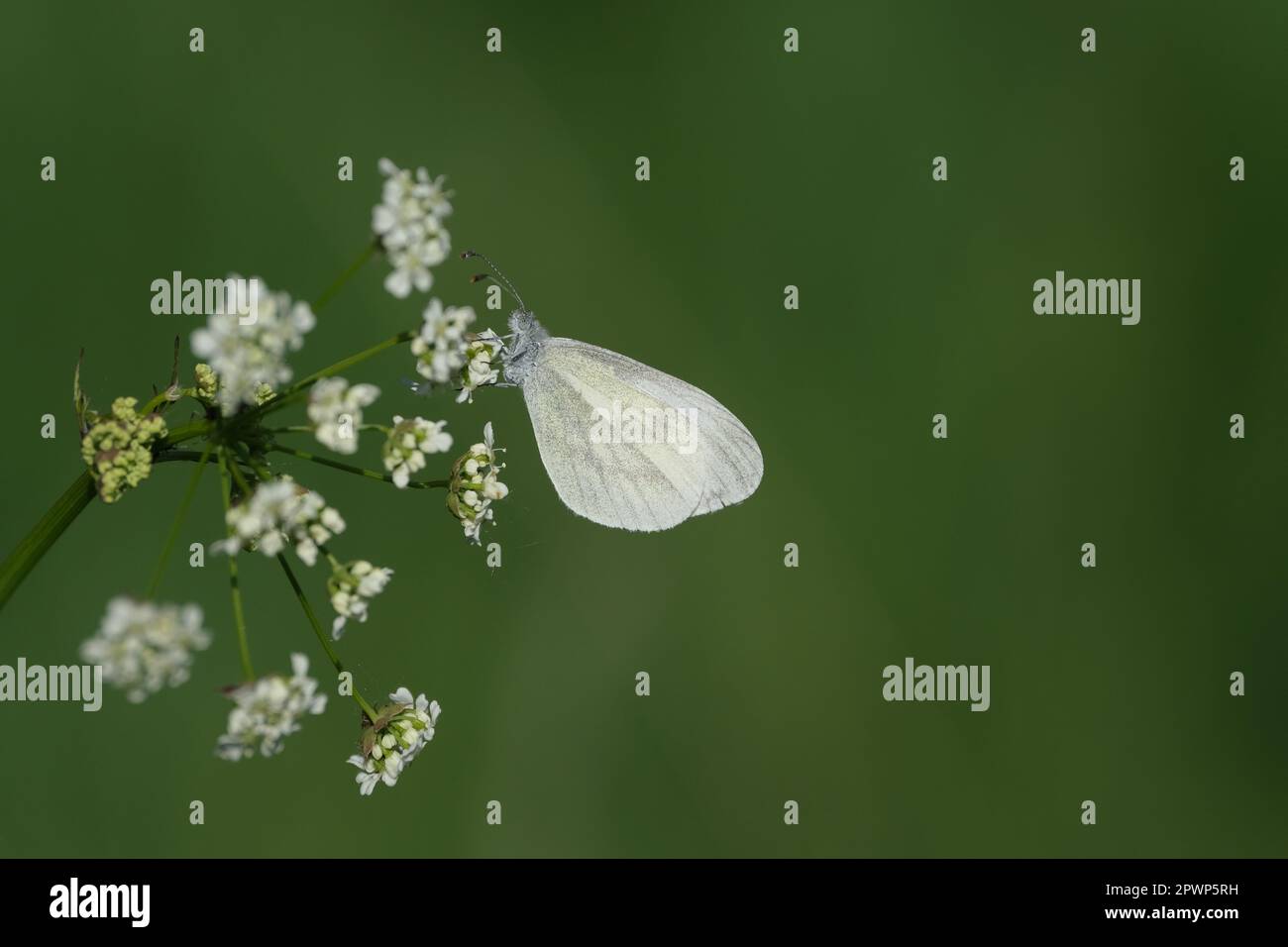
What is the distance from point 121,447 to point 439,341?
99cm

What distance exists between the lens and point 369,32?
8883 mm

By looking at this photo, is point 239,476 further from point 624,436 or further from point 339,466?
point 624,436

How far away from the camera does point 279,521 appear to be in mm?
3170

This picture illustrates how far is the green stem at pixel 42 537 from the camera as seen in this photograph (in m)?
2.96

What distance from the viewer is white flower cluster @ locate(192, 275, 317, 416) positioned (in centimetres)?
305

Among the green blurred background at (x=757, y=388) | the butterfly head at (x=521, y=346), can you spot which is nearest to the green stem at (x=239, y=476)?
the butterfly head at (x=521, y=346)

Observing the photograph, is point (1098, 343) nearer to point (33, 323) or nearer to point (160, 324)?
point (160, 324)

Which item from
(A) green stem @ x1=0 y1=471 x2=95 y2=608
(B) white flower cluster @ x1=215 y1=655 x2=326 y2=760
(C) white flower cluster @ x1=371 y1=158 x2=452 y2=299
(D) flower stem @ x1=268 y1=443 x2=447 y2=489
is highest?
(C) white flower cluster @ x1=371 y1=158 x2=452 y2=299

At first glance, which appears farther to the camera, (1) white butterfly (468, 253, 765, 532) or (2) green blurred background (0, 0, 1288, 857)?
(2) green blurred background (0, 0, 1288, 857)

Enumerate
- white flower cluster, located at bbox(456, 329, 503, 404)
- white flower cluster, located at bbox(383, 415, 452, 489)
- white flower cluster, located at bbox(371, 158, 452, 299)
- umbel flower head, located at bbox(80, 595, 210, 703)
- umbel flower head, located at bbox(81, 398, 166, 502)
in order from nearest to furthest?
umbel flower head, located at bbox(80, 595, 210, 703) < umbel flower head, located at bbox(81, 398, 166, 502) < white flower cluster, located at bbox(371, 158, 452, 299) < white flower cluster, located at bbox(383, 415, 452, 489) < white flower cluster, located at bbox(456, 329, 503, 404)

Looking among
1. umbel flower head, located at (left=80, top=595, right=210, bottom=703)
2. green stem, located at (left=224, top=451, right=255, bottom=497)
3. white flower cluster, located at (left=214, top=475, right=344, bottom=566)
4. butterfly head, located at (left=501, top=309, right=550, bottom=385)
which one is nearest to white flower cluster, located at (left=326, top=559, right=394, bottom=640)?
white flower cluster, located at (left=214, top=475, right=344, bottom=566)

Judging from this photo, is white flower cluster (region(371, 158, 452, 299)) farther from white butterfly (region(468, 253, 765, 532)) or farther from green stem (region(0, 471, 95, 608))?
white butterfly (region(468, 253, 765, 532))

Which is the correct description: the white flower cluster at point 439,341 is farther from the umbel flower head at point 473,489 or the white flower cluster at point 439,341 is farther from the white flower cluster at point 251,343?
the umbel flower head at point 473,489

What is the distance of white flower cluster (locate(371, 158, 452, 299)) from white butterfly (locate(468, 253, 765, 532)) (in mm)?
1753
